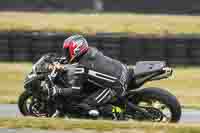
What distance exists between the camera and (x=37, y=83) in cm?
1080

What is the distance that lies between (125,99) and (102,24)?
1551 centimetres

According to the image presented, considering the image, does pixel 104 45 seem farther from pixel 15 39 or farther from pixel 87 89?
pixel 87 89

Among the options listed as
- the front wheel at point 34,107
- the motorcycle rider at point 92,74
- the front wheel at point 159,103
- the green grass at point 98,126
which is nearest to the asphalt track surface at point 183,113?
the front wheel at point 34,107

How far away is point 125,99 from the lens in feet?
34.4

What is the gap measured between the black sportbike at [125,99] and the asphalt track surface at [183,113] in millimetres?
989

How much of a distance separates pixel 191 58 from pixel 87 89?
9080mm

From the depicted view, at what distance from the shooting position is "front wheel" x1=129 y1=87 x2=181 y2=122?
10.2m

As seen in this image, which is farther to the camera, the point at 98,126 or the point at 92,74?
the point at 92,74

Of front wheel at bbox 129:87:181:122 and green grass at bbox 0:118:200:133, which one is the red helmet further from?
green grass at bbox 0:118:200:133

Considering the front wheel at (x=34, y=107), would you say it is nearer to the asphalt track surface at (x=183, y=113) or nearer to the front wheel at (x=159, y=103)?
the asphalt track surface at (x=183, y=113)

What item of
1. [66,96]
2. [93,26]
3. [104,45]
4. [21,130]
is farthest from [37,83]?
[93,26]

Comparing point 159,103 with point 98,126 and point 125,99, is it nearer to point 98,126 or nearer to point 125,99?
point 125,99

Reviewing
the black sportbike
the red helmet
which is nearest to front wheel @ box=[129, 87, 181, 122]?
the black sportbike

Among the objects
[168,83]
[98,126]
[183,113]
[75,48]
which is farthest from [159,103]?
[168,83]
